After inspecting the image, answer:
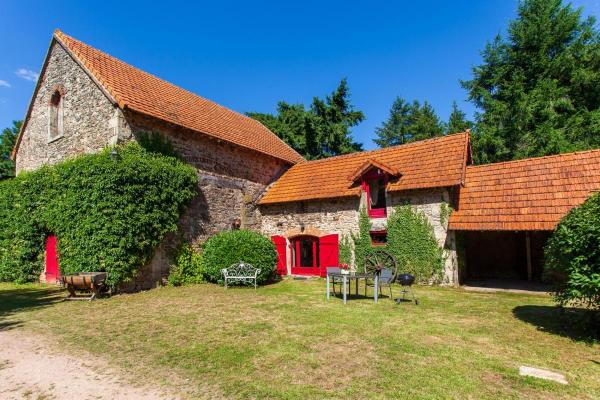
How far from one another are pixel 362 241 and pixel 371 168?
3.07 meters

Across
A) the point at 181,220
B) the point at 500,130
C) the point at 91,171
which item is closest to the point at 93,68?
the point at 91,171

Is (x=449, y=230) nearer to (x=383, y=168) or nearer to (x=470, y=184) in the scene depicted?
(x=470, y=184)

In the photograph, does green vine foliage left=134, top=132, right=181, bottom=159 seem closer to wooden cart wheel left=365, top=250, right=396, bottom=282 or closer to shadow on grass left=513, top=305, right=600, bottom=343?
A: wooden cart wheel left=365, top=250, right=396, bottom=282

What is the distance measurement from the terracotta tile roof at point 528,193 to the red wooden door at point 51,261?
1517 centimetres

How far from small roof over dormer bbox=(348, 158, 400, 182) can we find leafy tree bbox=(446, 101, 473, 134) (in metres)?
16.8

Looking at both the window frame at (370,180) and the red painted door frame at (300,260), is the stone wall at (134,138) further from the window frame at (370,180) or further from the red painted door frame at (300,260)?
the window frame at (370,180)

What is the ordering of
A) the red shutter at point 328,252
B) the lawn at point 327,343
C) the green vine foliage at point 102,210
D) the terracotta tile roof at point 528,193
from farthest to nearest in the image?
1. the red shutter at point 328,252
2. the terracotta tile roof at point 528,193
3. the green vine foliage at point 102,210
4. the lawn at point 327,343

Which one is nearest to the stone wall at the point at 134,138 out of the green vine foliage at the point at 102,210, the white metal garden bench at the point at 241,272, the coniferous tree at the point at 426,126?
the green vine foliage at the point at 102,210

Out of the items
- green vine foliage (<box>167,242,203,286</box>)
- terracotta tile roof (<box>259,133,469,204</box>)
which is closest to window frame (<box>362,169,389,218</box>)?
terracotta tile roof (<box>259,133,469,204</box>)

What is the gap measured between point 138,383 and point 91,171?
8.43 metres

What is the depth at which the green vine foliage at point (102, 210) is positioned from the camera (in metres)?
10.2

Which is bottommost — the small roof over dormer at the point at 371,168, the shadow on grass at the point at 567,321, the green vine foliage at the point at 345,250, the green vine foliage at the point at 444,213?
the shadow on grass at the point at 567,321

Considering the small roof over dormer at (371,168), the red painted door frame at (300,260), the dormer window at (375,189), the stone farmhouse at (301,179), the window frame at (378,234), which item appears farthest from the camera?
the red painted door frame at (300,260)

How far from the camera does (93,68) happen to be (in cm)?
1255
